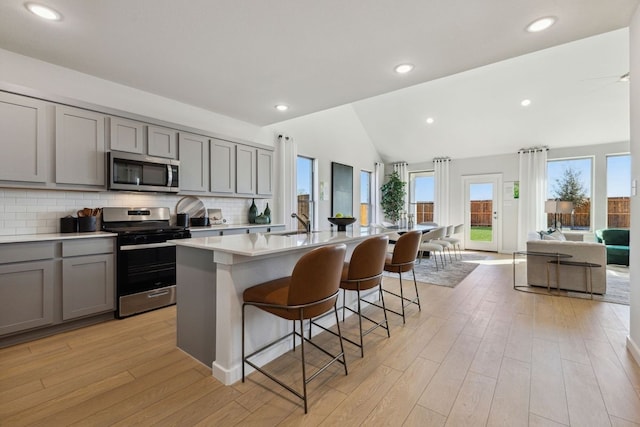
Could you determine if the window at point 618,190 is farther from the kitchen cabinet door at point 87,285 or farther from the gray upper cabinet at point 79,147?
the gray upper cabinet at point 79,147

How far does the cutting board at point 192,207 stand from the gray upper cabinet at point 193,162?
26 centimetres

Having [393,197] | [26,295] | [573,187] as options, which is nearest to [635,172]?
[26,295]

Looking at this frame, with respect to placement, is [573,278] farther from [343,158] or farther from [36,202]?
[36,202]

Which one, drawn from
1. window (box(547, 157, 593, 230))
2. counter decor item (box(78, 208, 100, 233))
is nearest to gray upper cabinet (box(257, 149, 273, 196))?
counter decor item (box(78, 208, 100, 233))

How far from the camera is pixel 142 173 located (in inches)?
133

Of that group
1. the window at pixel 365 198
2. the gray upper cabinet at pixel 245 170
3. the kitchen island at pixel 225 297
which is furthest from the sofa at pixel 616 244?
the gray upper cabinet at pixel 245 170

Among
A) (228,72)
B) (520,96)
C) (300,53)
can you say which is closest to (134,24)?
(228,72)

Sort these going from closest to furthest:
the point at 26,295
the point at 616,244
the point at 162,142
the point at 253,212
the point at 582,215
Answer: the point at 26,295 → the point at 162,142 → the point at 253,212 → the point at 616,244 → the point at 582,215

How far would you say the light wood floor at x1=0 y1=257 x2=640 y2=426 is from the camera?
5.26ft

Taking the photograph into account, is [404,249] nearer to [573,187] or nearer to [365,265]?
[365,265]

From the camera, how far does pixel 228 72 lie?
3037 mm

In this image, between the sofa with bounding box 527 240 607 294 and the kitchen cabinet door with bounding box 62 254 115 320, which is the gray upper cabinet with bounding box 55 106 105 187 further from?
the sofa with bounding box 527 240 607 294

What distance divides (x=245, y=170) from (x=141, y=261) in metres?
2.01

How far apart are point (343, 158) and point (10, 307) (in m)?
6.06
